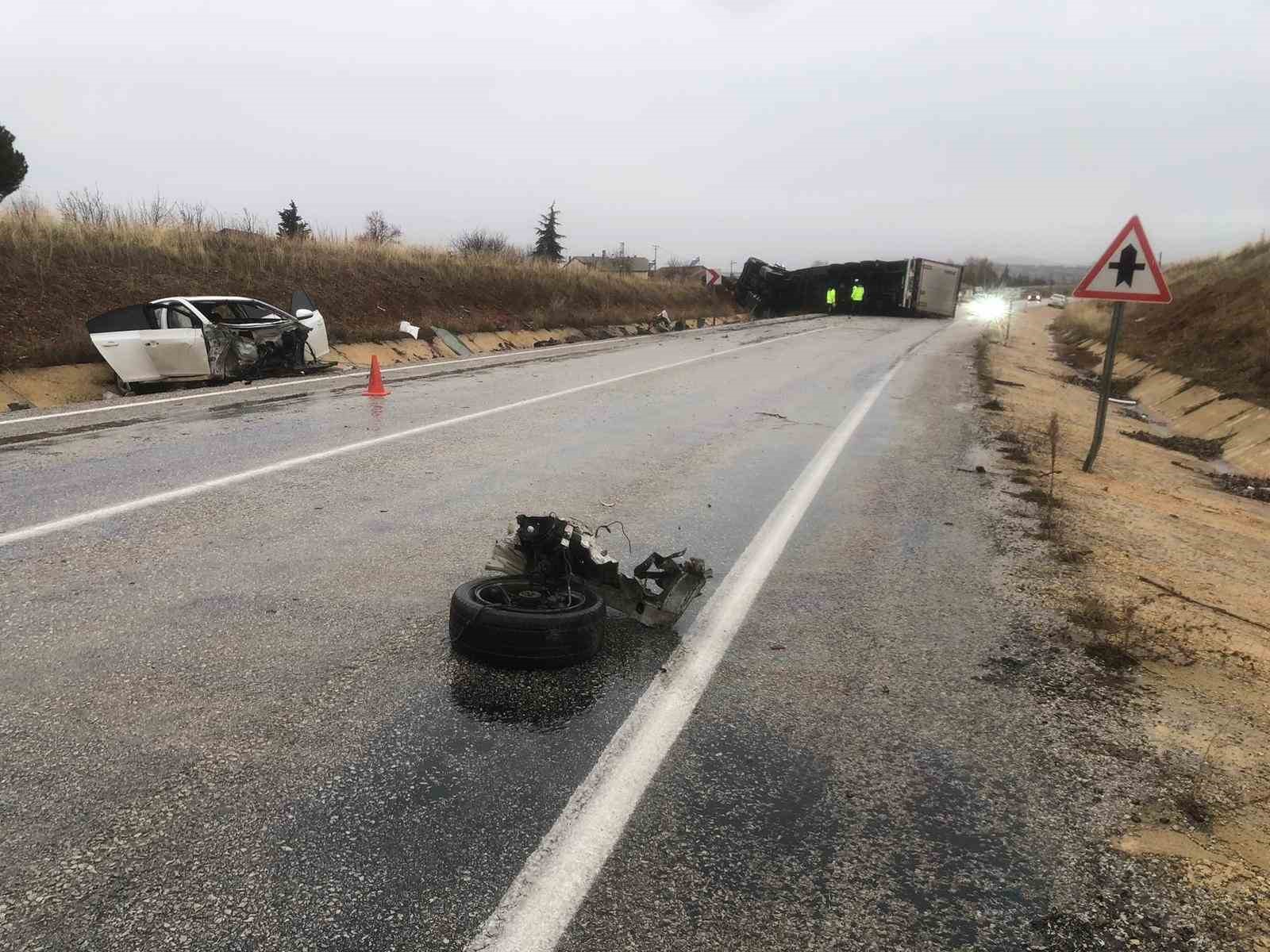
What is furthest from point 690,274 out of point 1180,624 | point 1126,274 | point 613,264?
point 1180,624

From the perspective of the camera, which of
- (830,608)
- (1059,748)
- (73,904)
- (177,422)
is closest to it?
(73,904)

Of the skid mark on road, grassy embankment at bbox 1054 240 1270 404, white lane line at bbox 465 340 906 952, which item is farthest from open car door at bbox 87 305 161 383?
grassy embankment at bbox 1054 240 1270 404

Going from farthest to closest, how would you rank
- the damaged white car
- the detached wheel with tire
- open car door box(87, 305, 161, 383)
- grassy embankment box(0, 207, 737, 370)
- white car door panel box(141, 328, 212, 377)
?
1. grassy embankment box(0, 207, 737, 370)
2. white car door panel box(141, 328, 212, 377)
3. the damaged white car
4. open car door box(87, 305, 161, 383)
5. the detached wheel with tire

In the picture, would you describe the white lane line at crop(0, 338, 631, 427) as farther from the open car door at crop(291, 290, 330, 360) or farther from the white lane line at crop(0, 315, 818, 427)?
the open car door at crop(291, 290, 330, 360)

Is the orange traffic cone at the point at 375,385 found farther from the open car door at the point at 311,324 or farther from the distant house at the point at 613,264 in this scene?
the distant house at the point at 613,264

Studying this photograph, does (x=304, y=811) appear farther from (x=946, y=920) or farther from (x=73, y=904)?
(x=946, y=920)

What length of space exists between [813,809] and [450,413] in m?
→ 7.84

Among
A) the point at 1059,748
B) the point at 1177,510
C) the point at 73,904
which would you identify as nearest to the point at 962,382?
the point at 1177,510

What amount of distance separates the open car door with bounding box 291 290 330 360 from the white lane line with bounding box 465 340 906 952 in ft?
38.4

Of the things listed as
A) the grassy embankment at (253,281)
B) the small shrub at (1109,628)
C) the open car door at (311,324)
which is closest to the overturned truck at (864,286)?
the grassy embankment at (253,281)

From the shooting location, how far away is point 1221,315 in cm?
2031

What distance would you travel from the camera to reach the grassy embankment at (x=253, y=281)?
13.5 m

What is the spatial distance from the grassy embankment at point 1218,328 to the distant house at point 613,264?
823 inches

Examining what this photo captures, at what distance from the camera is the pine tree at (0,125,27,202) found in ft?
135
